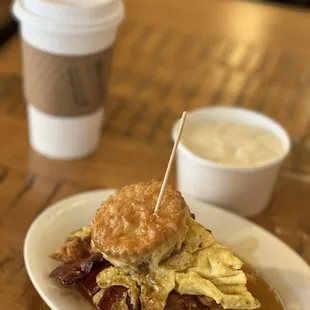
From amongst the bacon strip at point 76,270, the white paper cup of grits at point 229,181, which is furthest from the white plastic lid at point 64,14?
the bacon strip at point 76,270

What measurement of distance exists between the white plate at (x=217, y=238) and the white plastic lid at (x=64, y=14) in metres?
0.25

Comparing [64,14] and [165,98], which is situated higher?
[64,14]

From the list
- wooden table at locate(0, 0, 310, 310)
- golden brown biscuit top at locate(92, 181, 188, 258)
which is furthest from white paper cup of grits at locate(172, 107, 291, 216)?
golden brown biscuit top at locate(92, 181, 188, 258)

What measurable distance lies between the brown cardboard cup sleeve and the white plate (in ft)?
0.62

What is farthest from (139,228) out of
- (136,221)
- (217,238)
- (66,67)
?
(66,67)

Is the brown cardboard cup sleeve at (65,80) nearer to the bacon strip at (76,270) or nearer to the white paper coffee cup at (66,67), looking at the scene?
the white paper coffee cup at (66,67)

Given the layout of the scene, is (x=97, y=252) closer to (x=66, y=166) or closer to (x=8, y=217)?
(x=8, y=217)

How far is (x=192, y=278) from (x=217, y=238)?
0.17 m

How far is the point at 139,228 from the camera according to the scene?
0.72 m

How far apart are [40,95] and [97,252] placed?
1.21ft

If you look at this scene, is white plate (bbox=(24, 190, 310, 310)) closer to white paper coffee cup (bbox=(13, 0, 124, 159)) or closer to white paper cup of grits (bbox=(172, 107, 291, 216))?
white paper cup of grits (bbox=(172, 107, 291, 216))

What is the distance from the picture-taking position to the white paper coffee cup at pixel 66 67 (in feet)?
3.18

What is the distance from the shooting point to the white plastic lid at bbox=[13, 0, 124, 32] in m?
0.96

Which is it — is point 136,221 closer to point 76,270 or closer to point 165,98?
point 76,270
